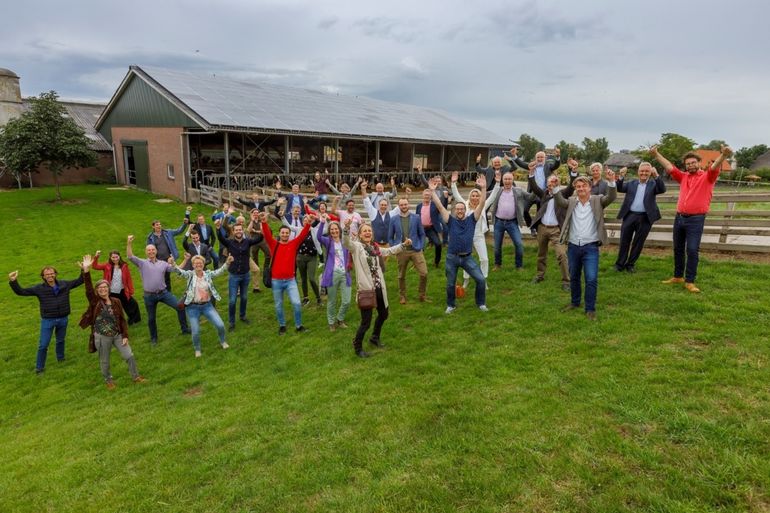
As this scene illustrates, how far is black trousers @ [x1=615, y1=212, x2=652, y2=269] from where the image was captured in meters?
7.53

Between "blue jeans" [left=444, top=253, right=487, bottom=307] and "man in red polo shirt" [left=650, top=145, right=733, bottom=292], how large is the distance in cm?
293

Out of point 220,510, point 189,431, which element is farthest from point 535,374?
point 189,431

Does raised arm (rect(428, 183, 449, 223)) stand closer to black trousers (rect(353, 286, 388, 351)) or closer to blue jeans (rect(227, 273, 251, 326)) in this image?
black trousers (rect(353, 286, 388, 351))

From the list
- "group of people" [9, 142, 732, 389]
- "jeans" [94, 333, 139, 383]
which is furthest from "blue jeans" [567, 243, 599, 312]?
"jeans" [94, 333, 139, 383]

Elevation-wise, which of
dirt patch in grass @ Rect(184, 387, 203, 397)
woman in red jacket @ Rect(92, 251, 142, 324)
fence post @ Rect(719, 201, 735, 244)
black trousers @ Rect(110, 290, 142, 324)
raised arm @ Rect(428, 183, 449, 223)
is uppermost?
raised arm @ Rect(428, 183, 449, 223)

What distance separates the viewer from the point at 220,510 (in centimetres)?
363

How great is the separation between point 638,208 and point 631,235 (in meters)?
0.57

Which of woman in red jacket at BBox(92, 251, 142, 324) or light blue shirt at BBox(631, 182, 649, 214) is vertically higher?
light blue shirt at BBox(631, 182, 649, 214)

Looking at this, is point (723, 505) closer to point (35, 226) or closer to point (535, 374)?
point (535, 374)

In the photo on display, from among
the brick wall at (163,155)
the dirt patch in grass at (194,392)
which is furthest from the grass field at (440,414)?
the brick wall at (163,155)

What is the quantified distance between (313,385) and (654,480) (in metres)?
3.59

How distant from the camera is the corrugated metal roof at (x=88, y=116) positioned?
3161 cm

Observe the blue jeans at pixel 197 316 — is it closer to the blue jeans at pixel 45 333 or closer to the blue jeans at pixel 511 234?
the blue jeans at pixel 45 333

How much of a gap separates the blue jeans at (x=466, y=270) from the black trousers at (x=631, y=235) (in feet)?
8.92
